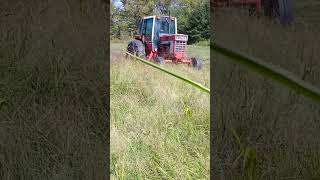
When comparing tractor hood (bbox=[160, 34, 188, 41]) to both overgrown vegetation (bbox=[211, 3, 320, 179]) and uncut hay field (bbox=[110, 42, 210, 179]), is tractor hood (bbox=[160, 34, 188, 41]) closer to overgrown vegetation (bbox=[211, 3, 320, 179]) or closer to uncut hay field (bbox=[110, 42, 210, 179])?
uncut hay field (bbox=[110, 42, 210, 179])

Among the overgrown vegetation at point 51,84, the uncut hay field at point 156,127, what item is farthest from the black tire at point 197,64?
the overgrown vegetation at point 51,84

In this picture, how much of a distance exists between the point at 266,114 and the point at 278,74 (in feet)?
2.49

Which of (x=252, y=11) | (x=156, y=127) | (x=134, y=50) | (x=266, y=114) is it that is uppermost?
(x=252, y=11)

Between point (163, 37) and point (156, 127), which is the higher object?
point (163, 37)

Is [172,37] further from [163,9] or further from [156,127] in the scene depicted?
[156,127]

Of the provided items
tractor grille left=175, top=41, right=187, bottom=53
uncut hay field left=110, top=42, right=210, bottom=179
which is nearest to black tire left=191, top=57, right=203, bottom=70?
uncut hay field left=110, top=42, right=210, bottom=179

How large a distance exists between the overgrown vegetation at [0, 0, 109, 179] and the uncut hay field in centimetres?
11

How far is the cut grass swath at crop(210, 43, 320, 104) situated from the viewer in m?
0.11

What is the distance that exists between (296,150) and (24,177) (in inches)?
22.7

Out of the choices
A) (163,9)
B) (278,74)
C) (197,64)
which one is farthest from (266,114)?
(197,64)

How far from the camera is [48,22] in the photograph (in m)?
1.21

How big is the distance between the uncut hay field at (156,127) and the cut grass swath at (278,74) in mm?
566

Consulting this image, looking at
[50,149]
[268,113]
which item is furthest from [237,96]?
[50,149]

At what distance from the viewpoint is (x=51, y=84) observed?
3.89 ft
